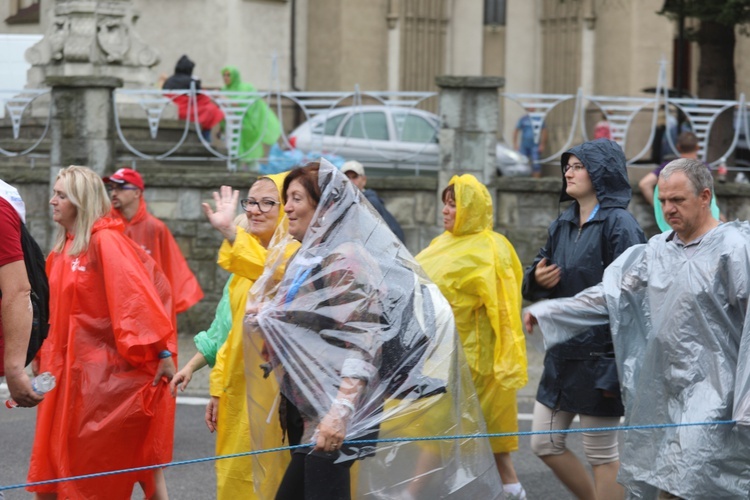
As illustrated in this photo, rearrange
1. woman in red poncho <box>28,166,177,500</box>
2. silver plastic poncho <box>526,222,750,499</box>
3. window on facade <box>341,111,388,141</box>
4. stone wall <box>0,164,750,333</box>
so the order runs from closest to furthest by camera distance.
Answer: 1. silver plastic poncho <box>526,222,750,499</box>
2. woman in red poncho <box>28,166,177,500</box>
3. stone wall <box>0,164,750,333</box>
4. window on facade <box>341,111,388,141</box>

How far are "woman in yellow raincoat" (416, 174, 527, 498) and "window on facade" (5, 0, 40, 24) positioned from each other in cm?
1665

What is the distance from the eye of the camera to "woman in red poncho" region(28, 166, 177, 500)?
5.88m

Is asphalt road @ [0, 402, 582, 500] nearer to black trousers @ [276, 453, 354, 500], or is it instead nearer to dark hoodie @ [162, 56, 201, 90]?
black trousers @ [276, 453, 354, 500]

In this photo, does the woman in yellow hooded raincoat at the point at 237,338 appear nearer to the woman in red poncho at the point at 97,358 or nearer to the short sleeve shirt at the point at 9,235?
the woman in red poncho at the point at 97,358

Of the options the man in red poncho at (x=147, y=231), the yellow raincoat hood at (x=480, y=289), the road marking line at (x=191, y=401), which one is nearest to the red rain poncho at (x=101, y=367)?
the yellow raincoat hood at (x=480, y=289)

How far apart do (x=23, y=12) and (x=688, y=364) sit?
1962cm

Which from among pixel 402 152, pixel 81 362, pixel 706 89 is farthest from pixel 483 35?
pixel 81 362

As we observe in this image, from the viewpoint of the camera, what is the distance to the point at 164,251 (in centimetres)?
929

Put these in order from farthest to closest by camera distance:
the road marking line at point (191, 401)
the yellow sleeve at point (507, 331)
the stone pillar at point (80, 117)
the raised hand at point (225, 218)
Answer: the stone pillar at point (80, 117), the road marking line at point (191, 401), the yellow sleeve at point (507, 331), the raised hand at point (225, 218)

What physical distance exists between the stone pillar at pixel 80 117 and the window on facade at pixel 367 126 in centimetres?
260

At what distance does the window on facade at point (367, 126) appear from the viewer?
14.1 m

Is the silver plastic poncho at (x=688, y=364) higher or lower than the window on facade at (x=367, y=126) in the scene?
lower

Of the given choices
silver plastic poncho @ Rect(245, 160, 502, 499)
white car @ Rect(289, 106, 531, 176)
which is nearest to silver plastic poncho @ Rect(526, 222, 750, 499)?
silver plastic poncho @ Rect(245, 160, 502, 499)

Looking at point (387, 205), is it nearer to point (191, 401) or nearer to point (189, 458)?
point (191, 401)
